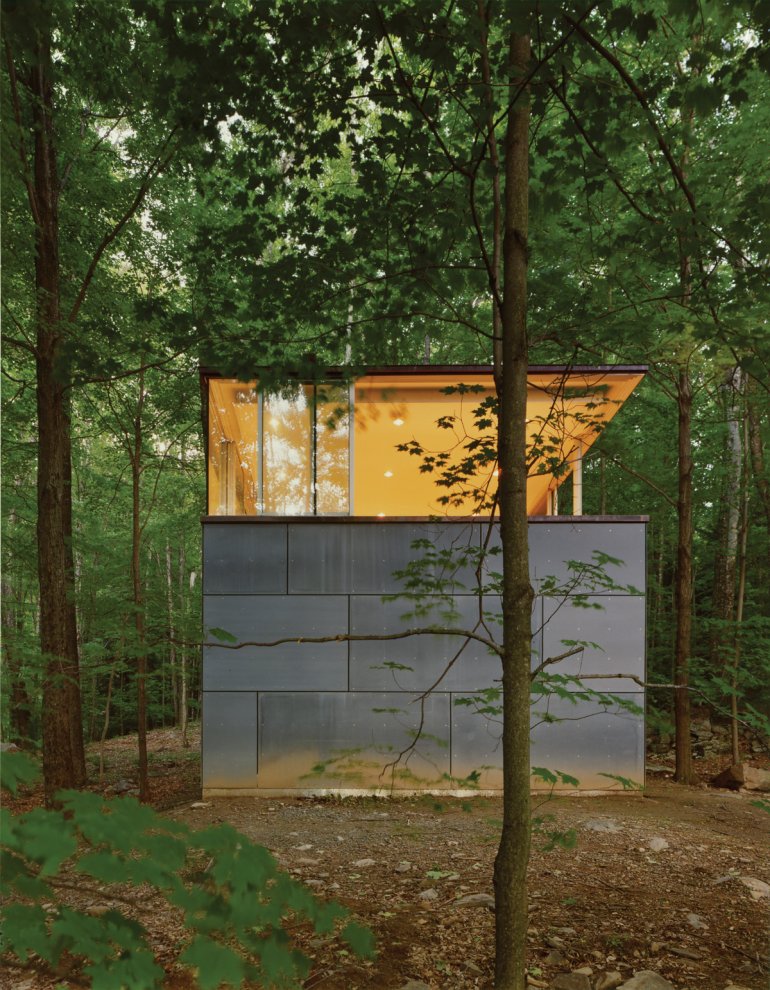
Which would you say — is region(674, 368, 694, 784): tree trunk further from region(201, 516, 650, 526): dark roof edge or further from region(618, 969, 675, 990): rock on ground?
region(618, 969, 675, 990): rock on ground

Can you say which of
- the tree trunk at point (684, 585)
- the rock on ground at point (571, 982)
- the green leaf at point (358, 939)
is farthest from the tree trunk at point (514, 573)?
the tree trunk at point (684, 585)

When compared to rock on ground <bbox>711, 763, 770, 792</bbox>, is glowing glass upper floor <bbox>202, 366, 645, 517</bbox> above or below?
above

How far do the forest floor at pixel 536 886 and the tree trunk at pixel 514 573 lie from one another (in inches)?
29.7

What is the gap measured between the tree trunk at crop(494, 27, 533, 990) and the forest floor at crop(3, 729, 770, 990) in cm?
75

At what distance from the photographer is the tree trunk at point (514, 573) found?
226 cm

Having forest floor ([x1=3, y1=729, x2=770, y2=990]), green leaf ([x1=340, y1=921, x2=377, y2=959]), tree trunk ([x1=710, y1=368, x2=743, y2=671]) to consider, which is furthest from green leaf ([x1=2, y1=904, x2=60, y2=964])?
tree trunk ([x1=710, y1=368, x2=743, y2=671])

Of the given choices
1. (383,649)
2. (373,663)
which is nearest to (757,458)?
(383,649)

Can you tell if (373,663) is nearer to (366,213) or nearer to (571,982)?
(571,982)

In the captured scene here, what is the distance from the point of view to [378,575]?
641 centimetres

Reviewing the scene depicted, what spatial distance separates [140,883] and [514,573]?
168 centimetres

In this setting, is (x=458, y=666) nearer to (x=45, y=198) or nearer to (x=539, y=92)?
(x=539, y=92)

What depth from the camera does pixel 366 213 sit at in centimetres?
335

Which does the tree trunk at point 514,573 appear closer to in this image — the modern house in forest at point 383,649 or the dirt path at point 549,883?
the dirt path at point 549,883

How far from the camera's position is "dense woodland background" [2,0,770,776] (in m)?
2.60
